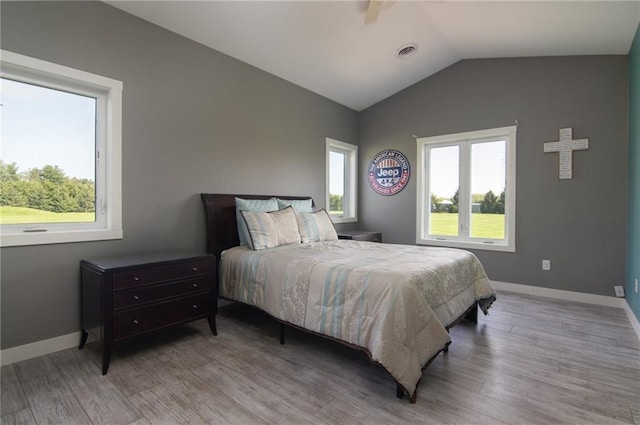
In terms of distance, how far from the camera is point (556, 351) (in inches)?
91.7

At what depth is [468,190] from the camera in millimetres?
4359

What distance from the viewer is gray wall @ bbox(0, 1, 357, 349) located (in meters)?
2.21

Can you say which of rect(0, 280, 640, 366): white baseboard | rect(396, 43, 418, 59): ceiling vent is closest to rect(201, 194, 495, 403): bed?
rect(0, 280, 640, 366): white baseboard

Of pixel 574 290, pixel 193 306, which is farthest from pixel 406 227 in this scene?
pixel 193 306

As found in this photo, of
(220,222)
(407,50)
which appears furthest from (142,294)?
(407,50)

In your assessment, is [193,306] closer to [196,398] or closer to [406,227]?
[196,398]

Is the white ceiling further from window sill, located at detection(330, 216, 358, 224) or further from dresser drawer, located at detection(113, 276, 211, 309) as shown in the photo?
dresser drawer, located at detection(113, 276, 211, 309)

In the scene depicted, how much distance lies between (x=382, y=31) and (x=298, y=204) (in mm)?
2206

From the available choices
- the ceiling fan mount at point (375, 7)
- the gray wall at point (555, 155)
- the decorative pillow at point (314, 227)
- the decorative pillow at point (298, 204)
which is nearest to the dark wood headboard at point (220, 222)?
the decorative pillow at point (298, 204)

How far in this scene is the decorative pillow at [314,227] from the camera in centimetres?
347

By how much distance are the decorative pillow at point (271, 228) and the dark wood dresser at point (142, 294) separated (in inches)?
19.9

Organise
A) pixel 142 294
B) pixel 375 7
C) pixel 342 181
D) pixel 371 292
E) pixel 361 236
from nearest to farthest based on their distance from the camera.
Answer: pixel 371 292 < pixel 142 294 < pixel 375 7 < pixel 361 236 < pixel 342 181

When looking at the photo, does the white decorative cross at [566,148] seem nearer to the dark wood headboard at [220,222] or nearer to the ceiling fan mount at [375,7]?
the ceiling fan mount at [375,7]

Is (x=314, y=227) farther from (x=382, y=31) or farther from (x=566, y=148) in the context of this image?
(x=566, y=148)
